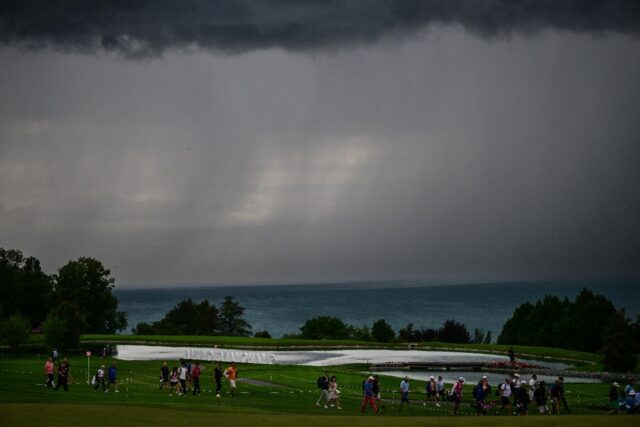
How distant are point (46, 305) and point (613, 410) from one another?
97874 millimetres

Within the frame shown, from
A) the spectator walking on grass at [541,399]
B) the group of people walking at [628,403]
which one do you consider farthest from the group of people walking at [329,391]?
the group of people walking at [628,403]

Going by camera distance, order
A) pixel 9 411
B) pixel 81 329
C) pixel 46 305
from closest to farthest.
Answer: pixel 9 411
pixel 81 329
pixel 46 305

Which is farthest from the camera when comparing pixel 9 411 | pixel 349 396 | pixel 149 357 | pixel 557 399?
pixel 149 357

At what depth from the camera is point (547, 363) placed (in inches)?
4038

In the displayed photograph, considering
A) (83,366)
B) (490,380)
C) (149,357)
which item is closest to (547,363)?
(490,380)

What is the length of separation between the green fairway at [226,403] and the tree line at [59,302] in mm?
15157

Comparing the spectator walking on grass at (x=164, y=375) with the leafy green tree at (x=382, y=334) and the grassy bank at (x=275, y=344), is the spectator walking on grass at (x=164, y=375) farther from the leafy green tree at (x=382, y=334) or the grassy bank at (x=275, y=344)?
the leafy green tree at (x=382, y=334)

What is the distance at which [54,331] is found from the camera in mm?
97062

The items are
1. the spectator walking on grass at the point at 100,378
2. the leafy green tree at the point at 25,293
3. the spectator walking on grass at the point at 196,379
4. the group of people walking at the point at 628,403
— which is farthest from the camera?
the leafy green tree at the point at 25,293

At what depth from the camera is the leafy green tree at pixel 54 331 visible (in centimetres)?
9675

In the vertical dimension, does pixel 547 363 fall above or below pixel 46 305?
below

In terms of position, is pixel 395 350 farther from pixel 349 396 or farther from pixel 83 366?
pixel 349 396

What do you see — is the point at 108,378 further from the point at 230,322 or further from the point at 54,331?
the point at 230,322

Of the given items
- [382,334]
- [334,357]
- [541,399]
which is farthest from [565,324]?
[541,399]
